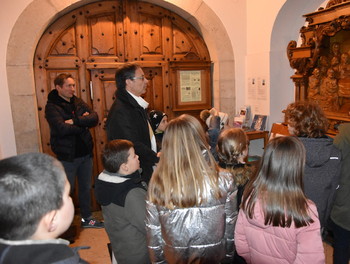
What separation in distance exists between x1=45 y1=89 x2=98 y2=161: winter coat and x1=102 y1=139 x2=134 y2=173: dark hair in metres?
1.48

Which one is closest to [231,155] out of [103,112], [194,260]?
[194,260]

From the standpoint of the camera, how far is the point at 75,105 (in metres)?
3.44

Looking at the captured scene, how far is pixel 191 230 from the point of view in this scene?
1538 mm

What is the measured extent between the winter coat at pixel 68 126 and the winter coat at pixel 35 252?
8.09ft

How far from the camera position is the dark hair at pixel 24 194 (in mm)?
833

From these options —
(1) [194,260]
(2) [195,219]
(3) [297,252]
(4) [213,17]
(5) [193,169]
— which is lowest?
(1) [194,260]

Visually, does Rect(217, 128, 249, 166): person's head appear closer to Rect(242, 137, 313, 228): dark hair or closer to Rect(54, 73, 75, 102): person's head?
Rect(242, 137, 313, 228): dark hair

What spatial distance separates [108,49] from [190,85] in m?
1.24

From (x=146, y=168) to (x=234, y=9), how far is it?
9.26 ft

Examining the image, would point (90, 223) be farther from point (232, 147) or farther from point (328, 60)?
point (328, 60)

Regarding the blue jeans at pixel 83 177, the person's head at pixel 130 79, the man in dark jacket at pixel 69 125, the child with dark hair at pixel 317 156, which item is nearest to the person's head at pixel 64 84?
the man in dark jacket at pixel 69 125

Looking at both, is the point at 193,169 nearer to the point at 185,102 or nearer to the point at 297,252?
the point at 297,252

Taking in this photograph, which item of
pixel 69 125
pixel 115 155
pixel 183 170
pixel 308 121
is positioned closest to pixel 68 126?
pixel 69 125

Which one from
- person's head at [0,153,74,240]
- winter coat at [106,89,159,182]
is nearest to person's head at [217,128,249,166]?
winter coat at [106,89,159,182]
